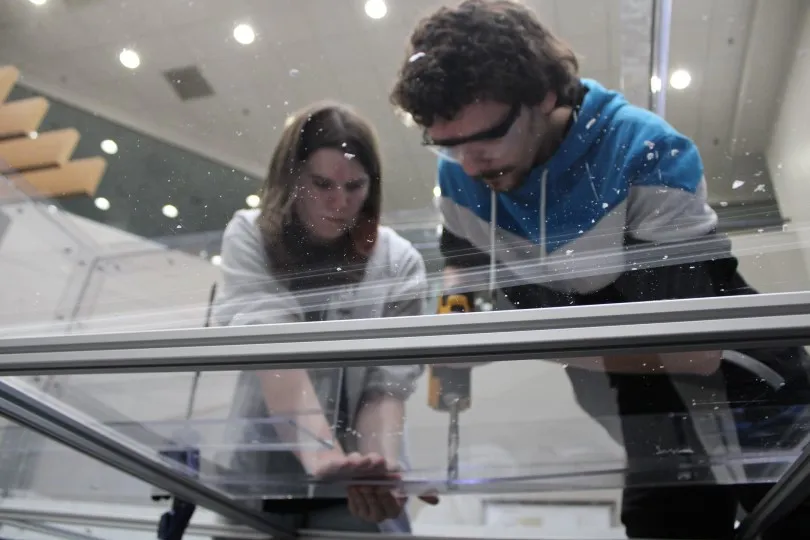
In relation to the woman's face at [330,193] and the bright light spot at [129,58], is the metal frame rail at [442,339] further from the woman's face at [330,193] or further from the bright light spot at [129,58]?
the bright light spot at [129,58]

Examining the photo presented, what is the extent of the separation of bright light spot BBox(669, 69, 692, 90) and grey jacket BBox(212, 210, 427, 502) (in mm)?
324

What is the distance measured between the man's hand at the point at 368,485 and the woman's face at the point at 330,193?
487mm

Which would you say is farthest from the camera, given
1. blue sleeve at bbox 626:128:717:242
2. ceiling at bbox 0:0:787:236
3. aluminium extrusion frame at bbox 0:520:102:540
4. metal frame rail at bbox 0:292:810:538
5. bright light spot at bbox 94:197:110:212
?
aluminium extrusion frame at bbox 0:520:102:540

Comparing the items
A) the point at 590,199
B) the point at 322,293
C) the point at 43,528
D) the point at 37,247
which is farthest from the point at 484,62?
the point at 43,528

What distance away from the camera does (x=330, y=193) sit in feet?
2.06

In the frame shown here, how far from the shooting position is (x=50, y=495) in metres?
1.31

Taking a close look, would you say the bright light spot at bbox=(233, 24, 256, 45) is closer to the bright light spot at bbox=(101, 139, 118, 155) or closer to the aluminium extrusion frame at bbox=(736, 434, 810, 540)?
the bright light spot at bbox=(101, 139, 118, 155)

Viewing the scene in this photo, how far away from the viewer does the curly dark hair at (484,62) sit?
0.66 meters

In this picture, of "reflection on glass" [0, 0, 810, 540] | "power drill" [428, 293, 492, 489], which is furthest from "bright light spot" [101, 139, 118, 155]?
"power drill" [428, 293, 492, 489]

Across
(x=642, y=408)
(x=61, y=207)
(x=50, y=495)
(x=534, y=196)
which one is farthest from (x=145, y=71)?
(x=50, y=495)

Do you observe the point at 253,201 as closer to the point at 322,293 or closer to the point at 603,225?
the point at 322,293

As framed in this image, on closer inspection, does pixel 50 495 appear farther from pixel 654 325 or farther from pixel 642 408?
pixel 654 325

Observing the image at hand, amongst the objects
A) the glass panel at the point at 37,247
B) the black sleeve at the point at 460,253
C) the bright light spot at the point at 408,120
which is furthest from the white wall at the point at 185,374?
the bright light spot at the point at 408,120

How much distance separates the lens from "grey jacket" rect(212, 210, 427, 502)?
0.56 m
